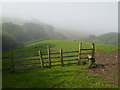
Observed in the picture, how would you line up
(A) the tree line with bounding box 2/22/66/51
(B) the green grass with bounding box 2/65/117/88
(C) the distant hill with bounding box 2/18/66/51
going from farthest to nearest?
(C) the distant hill with bounding box 2/18/66/51 → (A) the tree line with bounding box 2/22/66/51 → (B) the green grass with bounding box 2/65/117/88

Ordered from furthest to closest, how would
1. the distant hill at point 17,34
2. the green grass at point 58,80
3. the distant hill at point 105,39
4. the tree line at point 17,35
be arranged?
the distant hill at point 105,39
the distant hill at point 17,34
the tree line at point 17,35
the green grass at point 58,80

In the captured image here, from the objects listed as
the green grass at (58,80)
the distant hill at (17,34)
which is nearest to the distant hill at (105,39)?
the distant hill at (17,34)

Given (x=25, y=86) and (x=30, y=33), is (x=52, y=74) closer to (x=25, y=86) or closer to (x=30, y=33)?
(x=25, y=86)

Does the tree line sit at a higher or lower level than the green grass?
→ higher

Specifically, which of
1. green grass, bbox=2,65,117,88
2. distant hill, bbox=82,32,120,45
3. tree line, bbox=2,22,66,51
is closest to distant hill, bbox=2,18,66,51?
tree line, bbox=2,22,66,51

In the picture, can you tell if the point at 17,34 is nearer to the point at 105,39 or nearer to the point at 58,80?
the point at 58,80

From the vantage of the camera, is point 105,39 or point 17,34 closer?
point 17,34

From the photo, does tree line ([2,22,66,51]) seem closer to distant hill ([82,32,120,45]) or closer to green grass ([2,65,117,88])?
green grass ([2,65,117,88])

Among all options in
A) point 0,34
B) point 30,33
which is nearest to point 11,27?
point 30,33

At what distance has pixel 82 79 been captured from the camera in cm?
1298

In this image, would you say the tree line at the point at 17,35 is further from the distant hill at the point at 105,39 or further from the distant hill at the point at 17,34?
the distant hill at the point at 105,39

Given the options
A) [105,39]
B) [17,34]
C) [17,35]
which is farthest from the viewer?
[105,39]

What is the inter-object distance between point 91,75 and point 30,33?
74138mm

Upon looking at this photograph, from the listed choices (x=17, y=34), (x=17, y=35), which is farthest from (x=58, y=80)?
(x=17, y=34)
